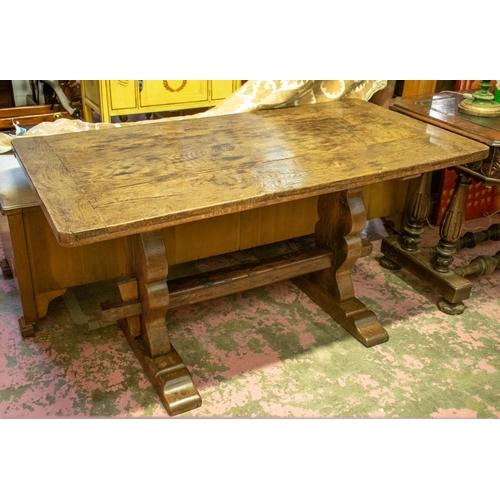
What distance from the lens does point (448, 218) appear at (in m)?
2.58

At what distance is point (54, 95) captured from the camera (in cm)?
511

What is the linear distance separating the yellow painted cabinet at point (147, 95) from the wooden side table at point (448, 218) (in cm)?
246

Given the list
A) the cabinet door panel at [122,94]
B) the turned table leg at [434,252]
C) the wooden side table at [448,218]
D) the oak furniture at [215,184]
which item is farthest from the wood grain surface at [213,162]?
the cabinet door panel at [122,94]

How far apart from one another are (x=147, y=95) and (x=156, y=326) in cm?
297

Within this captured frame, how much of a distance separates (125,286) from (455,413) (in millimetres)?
1255

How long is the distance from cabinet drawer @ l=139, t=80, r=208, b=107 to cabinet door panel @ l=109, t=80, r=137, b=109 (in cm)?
8

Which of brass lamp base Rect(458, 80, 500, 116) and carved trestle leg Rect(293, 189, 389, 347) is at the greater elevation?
brass lamp base Rect(458, 80, 500, 116)

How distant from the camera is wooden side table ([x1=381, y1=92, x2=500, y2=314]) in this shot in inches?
92.1

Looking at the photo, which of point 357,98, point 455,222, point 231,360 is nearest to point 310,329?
point 231,360

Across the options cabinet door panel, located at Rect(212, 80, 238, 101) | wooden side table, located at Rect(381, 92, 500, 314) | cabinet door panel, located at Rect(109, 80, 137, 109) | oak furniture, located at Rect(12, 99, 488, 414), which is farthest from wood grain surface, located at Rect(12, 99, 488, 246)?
cabinet door panel, located at Rect(212, 80, 238, 101)

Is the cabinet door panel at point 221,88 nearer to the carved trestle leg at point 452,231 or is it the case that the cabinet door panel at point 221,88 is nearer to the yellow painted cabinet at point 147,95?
the yellow painted cabinet at point 147,95

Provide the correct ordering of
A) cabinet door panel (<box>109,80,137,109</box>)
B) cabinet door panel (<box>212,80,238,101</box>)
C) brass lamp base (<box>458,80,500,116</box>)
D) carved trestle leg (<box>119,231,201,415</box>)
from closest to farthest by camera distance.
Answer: carved trestle leg (<box>119,231,201,415</box>)
brass lamp base (<box>458,80,500,116</box>)
cabinet door panel (<box>109,80,137,109</box>)
cabinet door panel (<box>212,80,238,101</box>)

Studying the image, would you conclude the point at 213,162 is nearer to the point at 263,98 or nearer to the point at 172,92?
the point at 263,98

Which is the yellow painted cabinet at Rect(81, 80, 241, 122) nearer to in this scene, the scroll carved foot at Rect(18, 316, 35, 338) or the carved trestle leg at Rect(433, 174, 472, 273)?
the scroll carved foot at Rect(18, 316, 35, 338)
